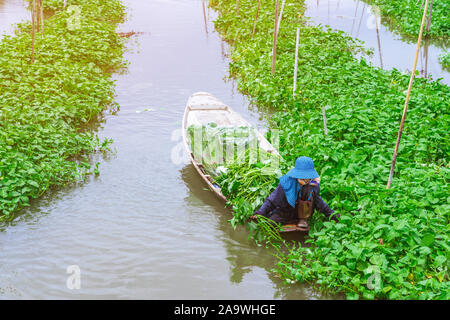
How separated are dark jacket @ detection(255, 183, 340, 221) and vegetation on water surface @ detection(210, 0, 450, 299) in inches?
7.6

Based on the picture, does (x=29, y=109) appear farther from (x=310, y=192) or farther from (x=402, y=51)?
(x=402, y=51)

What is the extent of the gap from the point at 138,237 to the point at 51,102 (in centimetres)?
406

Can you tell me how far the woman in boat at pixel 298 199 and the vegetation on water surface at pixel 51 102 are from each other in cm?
337

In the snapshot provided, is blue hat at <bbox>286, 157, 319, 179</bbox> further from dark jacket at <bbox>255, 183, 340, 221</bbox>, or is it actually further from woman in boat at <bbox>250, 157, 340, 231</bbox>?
dark jacket at <bbox>255, 183, 340, 221</bbox>

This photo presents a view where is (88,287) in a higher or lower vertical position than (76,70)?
lower

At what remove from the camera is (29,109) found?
8.33m

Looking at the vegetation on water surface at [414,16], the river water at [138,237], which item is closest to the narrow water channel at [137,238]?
the river water at [138,237]

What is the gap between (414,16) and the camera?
628 inches

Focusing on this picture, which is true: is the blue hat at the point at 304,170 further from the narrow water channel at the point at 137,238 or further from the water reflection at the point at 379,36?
the water reflection at the point at 379,36

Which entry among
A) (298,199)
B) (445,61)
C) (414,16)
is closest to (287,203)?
(298,199)

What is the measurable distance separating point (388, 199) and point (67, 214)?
438 centimetres

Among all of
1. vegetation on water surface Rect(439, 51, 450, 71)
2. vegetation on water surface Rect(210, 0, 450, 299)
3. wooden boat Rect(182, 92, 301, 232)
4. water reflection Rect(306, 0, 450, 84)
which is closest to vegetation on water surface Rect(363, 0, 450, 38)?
water reflection Rect(306, 0, 450, 84)

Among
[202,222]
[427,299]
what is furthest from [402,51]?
[427,299]

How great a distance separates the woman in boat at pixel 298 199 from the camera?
218 inches
